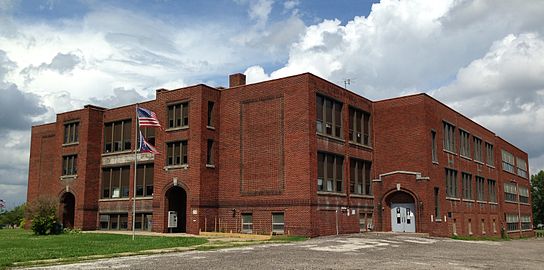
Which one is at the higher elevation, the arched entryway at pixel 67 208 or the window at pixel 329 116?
the window at pixel 329 116

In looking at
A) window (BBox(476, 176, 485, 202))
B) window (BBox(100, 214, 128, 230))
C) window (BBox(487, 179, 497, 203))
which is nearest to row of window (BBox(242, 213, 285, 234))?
window (BBox(100, 214, 128, 230))

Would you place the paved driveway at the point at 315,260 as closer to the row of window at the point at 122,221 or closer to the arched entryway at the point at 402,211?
the arched entryway at the point at 402,211

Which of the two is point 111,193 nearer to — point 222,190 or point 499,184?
point 222,190

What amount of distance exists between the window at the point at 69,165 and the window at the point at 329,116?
73.2 ft

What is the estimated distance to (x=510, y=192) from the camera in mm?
65562

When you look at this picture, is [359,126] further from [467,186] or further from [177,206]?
[177,206]

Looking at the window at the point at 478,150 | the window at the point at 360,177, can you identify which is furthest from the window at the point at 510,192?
the window at the point at 360,177

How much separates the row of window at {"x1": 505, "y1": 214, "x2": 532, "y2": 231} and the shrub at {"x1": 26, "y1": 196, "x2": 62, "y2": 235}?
158 ft

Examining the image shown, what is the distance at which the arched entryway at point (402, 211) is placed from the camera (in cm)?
4066

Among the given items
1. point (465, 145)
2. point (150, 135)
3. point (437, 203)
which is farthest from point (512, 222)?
point (150, 135)

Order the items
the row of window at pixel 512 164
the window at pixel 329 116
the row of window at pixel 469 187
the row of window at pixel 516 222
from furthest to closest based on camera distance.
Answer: the row of window at pixel 512 164, the row of window at pixel 516 222, the row of window at pixel 469 187, the window at pixel 329 116

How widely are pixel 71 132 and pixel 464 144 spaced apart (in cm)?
3561

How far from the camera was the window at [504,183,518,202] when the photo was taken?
209 feet

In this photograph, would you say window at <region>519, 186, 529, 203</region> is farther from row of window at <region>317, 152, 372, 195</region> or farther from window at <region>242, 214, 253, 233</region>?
window at <region>242, 214, 253, 233</region>
